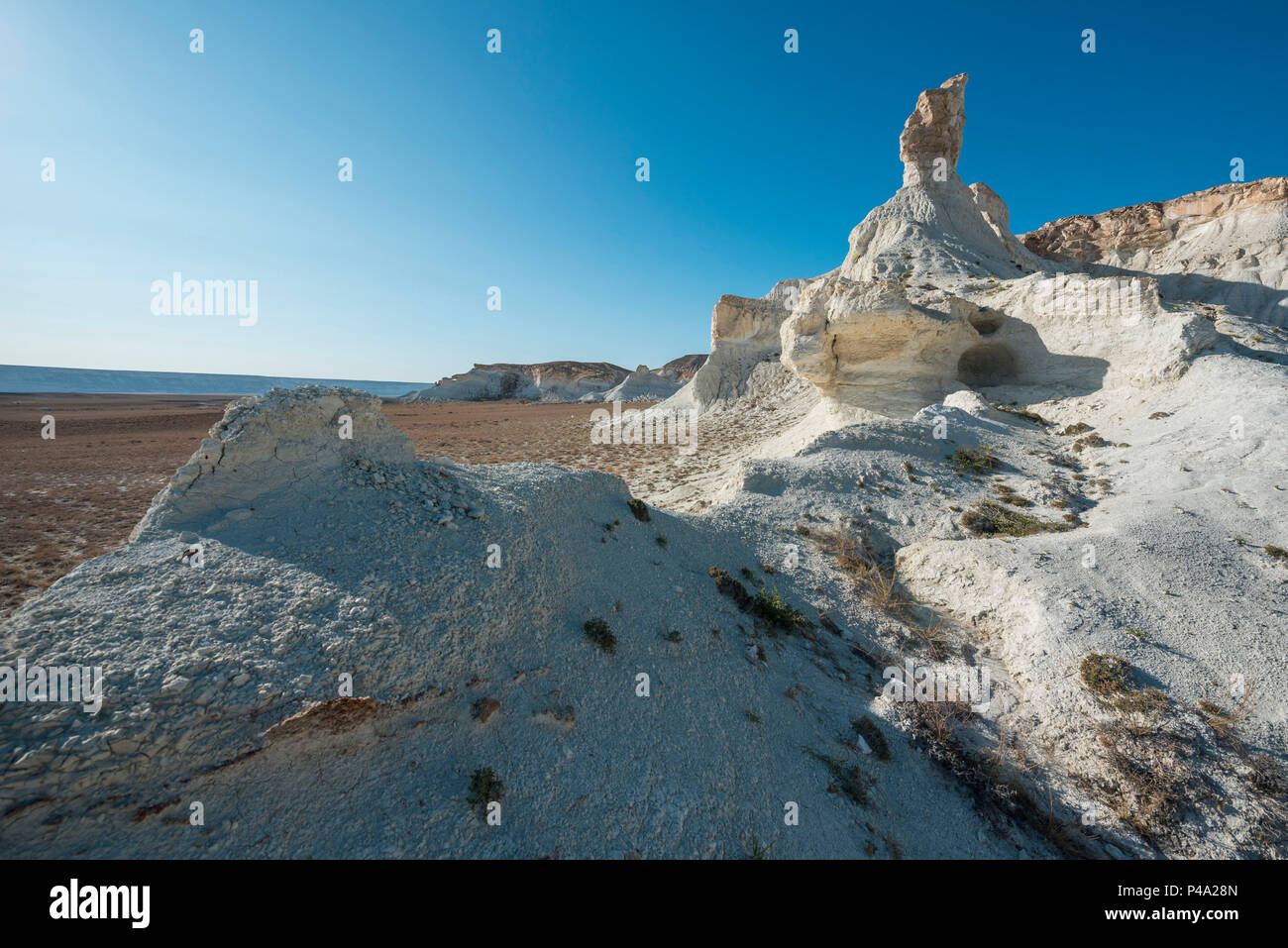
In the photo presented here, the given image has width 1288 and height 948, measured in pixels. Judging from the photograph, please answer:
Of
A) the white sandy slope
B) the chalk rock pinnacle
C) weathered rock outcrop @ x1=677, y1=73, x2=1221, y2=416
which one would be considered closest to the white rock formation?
the white sandy slope

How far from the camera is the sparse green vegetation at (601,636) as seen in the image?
228 inches

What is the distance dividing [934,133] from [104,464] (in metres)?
45.9

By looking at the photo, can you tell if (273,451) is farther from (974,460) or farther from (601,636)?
(974,460)

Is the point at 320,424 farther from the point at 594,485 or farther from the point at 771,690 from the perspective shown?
the point at 771,690

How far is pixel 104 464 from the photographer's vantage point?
20016 mm

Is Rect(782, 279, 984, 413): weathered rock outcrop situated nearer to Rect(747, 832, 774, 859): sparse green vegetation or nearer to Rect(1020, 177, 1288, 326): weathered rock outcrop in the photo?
Rect(747, 832, 774, 859): sparse green vegetation

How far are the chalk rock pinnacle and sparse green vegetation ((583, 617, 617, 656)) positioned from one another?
→ 34106 millimetres

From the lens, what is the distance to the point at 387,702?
4.19 meters

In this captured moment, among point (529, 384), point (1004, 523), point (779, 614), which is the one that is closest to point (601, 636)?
point (779, 614)

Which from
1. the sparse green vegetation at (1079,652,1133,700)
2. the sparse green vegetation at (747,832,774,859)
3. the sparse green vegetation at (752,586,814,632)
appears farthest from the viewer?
the sparse green vegetation at (752,586,814,632)

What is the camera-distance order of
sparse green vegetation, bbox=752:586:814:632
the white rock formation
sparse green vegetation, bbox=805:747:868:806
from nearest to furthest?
1. the white rock formation
2. sparse green vegetation, bbox=805:747:868:806
3. sparse green vegetation, bbox=752:586:814:632

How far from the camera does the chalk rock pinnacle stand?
28.1 m

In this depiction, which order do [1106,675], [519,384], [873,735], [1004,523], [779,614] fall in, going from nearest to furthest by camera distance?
[873,735]
[1106,675]
[779,614]
[1004,523]
[519,384]

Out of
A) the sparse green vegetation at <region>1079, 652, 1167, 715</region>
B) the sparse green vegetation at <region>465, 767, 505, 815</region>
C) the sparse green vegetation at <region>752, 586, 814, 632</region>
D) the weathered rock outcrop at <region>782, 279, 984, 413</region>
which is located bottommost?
the sparse green vegetation at <region>1079, 652, 1167, 715</region>
